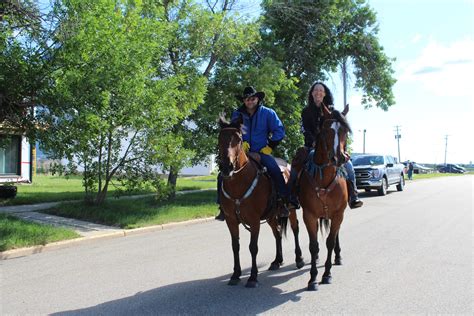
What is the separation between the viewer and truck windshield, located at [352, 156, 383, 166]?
23525 millimetres

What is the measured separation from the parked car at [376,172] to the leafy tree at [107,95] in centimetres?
1213

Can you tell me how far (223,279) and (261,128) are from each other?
90.8 inches

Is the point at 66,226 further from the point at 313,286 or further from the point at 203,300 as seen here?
the point at 313,286

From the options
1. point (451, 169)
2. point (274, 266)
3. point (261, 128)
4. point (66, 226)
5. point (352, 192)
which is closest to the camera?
point (261, 128)

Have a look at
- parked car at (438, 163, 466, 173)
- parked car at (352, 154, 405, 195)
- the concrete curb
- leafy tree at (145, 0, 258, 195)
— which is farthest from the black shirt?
parked car at (438, 163, 466, 173)

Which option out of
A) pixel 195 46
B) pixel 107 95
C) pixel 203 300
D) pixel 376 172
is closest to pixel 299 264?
pixel 203 300

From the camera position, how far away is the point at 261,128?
21.2ft

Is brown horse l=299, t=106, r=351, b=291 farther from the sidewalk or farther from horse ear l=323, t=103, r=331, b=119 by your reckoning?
the sidewalk

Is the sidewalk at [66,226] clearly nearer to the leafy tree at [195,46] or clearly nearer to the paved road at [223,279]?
the paved road at [223,279]

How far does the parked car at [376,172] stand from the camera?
22.0m

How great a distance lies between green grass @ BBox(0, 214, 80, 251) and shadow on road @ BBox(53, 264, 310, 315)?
421cm

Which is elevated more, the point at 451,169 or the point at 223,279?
the point at 451,169

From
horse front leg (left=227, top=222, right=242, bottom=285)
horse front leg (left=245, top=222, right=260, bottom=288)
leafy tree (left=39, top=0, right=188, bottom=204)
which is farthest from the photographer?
leafy tree (left=39, top=0, right=188, bottom=204)

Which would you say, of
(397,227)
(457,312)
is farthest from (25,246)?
(397,227)
